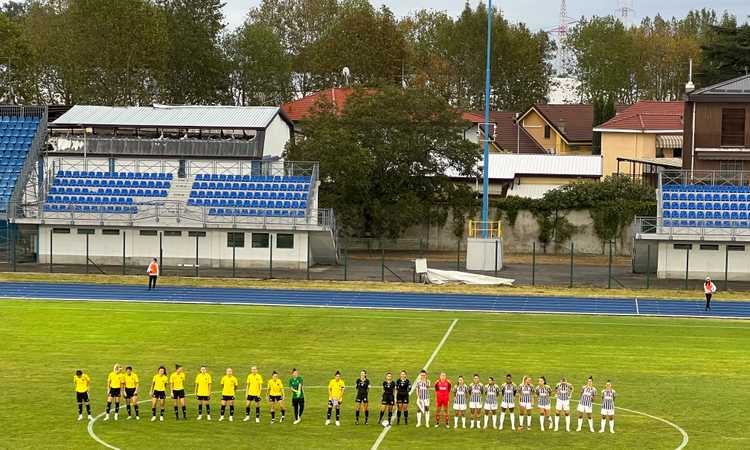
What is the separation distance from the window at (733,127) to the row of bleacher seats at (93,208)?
121ft

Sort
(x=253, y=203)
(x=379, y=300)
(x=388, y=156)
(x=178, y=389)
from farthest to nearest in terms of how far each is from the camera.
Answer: (x=388, y=156) < (x=253, y=203) < (x=379, y=300) < (x=178, y=389)

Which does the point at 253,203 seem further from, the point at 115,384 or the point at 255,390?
the point at 255,390

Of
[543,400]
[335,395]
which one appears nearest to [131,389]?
[335,395]

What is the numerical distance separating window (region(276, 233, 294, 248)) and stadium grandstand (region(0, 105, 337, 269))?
0.19 feet

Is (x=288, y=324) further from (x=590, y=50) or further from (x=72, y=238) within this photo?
(x=590, y=50)

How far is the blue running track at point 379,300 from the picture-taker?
171ft

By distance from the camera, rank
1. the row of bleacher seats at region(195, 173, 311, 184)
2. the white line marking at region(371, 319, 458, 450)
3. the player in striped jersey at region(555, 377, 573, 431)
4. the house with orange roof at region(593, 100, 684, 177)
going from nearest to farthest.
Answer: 1. the white line marking at region(371, 319, 458, 450)
2. the player in striped jersey at region(555, 377, 573, 431)
3. the row of bleacher seats at region(195, 173, 311, 184)
4. the house with orange roof at region(593, 100, 684, 177)

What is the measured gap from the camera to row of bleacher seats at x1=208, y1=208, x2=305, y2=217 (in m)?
65.1

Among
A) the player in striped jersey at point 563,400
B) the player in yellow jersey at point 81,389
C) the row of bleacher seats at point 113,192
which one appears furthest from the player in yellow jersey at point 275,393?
the row of bleacher seats at point 113,192

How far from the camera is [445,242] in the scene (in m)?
78.5

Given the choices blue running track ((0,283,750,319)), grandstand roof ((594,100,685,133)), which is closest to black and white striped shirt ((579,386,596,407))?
blue running track ((0,283,750,319))

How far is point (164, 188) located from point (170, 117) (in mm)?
7663

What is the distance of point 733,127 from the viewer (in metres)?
72.4

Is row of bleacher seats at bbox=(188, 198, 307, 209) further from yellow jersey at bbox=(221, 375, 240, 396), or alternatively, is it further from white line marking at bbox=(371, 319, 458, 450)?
yellow jersey at bbox=(221, 375, 240, 396)
